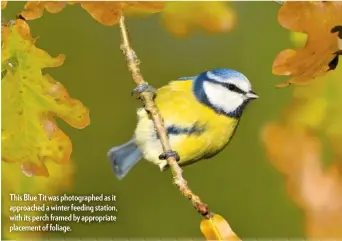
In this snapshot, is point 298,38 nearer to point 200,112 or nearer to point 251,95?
point 251,95

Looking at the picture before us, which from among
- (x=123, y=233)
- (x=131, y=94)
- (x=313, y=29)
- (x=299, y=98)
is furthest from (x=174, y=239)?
(x=313, y=29)

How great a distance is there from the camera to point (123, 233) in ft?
8.21

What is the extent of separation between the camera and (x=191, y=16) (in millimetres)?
2461

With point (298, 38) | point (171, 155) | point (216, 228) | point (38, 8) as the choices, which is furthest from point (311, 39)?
point (38, 8)

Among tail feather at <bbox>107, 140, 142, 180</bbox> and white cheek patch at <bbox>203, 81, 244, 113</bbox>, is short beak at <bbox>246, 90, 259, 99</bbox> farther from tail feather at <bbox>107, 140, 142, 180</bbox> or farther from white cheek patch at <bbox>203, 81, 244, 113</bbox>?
tail feather at <bbox>107, 140, 142, 180</bbox>

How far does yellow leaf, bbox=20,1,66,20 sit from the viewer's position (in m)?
2.46

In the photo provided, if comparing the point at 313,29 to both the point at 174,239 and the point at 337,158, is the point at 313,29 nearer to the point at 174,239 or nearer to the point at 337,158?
the point at 337,158

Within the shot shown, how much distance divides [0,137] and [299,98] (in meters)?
1.24

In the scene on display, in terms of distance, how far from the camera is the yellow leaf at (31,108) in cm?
247

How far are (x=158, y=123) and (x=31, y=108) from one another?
53cm

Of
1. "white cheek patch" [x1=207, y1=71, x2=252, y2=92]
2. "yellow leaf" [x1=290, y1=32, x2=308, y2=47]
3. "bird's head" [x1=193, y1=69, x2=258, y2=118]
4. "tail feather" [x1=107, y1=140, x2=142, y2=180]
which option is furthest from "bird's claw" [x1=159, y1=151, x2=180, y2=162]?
"yellow leaf" [x1=290, y1=32, x2=308, y2=47]

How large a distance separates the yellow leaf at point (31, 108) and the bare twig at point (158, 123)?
0.26 meters

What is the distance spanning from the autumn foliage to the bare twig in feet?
0.21

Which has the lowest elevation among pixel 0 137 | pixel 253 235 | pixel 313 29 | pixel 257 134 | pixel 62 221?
pixel 253 235
